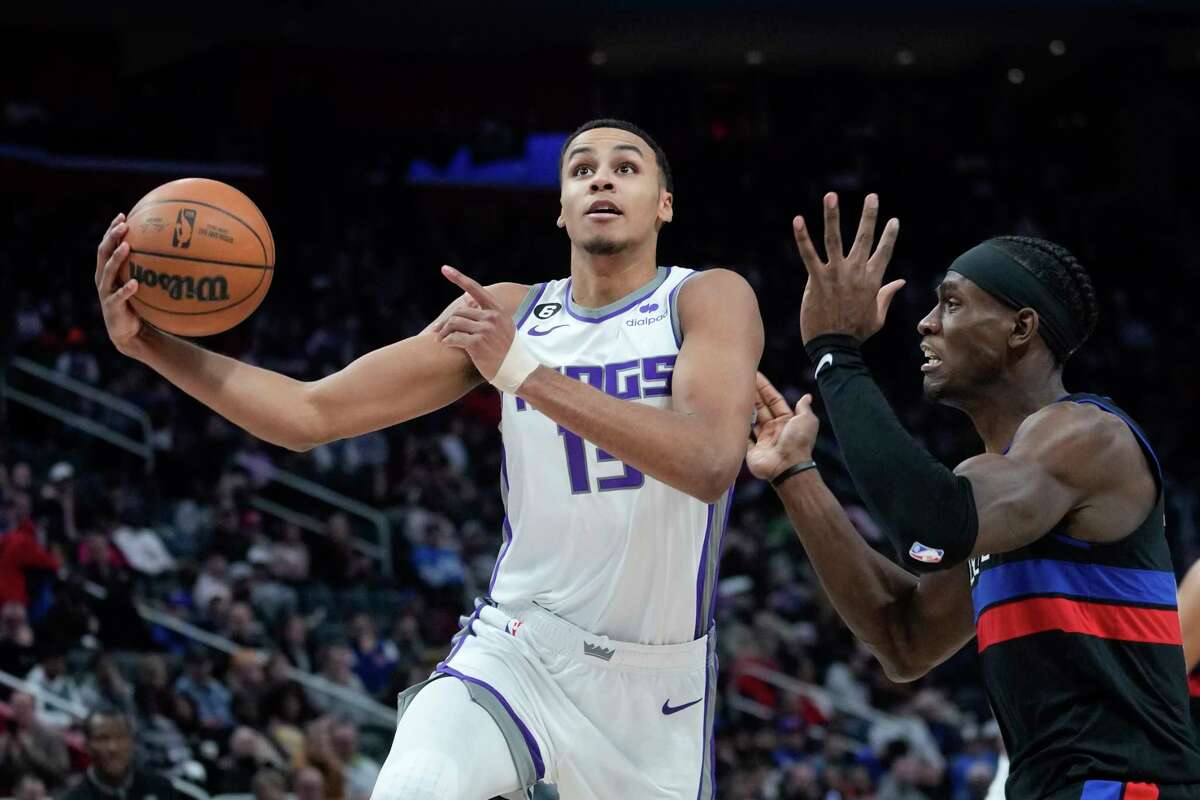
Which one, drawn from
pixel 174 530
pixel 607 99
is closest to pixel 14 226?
pixel 174 530

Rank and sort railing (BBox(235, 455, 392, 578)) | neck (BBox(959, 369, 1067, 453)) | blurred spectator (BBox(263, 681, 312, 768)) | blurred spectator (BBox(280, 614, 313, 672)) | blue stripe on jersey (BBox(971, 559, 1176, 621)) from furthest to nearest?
railing (BBox(235, 455, 392, 578)) < blurred spectator (BBox(280, 614, 313, 672)) < blurred spectator (BBox(263, 681, 312, 768)) < neck (BBox(959, 369, 1067, 453)) < blue stripe on jersey (BBox(971, 559, 1176, 621))

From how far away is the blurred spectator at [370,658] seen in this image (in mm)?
11211

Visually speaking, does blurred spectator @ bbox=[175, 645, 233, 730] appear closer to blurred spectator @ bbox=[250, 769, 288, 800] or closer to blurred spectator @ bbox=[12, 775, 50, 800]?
blurred spectator @ bbox=[250, 769, 288, 800]

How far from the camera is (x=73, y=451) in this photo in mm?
13273

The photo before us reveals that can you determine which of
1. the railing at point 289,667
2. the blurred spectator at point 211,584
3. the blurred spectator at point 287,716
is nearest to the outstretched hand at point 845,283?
the blurred spectator at point 287,716

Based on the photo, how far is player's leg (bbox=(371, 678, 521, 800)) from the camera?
3.66 meters

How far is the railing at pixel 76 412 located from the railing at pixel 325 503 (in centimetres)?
90

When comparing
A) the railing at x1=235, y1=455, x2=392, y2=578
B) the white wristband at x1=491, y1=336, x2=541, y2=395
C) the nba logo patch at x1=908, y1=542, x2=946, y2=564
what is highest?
the white wristband at x1=491, y1=336, x2=541, y2=395

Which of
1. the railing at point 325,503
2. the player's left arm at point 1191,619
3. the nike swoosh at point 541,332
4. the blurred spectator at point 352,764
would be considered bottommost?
the blurred spectator at point 352,764

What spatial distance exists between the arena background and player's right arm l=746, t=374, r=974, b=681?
5634 millimetres

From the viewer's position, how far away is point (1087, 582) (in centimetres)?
348

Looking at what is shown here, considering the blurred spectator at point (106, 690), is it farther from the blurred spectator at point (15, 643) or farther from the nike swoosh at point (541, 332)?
the nike swoosh at point (541, 332)

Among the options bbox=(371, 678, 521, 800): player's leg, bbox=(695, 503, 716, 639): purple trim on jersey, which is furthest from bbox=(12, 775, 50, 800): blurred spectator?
bbox=(695, 503, 716, 639): purple trim on jersey

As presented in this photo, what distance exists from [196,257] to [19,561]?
23.1 ft
